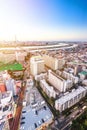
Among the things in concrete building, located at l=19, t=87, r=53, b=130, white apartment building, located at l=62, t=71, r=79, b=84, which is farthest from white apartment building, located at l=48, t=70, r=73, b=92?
concrete building, located at l=19, t=87, r=53, b=130

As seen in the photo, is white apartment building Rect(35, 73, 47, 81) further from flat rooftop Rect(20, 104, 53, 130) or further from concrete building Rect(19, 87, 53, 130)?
flat rooftop Rect(20, 104, 53, 130)

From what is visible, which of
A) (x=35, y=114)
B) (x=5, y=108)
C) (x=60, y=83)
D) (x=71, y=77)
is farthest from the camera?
(x=71, y=77)

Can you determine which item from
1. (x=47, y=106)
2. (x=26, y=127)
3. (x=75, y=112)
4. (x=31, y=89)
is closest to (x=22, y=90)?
(x=31, y=89)

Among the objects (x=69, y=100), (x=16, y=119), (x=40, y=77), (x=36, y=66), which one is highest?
(x=36, y=66)

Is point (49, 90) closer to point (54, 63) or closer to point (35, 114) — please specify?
point (35, 114)

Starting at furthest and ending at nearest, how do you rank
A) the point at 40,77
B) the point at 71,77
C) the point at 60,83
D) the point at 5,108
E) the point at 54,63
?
the point at 54,63
the point at 40,77
the point at 71,77
the point at 60,83
the point at 5,108

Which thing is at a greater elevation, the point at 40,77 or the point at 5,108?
the point at 40,77

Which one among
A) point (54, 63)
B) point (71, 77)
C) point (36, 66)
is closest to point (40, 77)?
point (36, 66)

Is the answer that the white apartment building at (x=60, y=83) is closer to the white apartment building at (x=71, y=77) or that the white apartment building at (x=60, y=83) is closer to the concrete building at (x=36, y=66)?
the white apartment building at (x=71, y=77)
